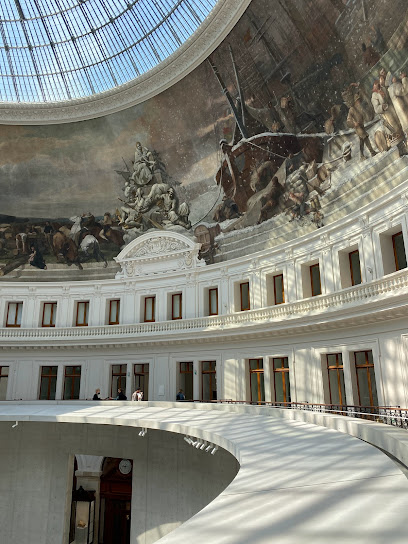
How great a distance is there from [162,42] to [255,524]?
96.8ft

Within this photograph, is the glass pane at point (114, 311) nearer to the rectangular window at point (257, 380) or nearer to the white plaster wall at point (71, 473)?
the white plaster wall at point (71, 473)

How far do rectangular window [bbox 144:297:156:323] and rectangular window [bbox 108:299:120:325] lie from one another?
2.27 m

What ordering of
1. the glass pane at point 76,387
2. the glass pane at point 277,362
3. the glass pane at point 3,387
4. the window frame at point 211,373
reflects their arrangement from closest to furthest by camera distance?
1. the glass pane at point 277,362
2. the window frame at point 211,373
3. the glass pane at point 76,387
4. the glass pane at point 3,387

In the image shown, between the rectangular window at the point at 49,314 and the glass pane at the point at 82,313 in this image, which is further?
the rectangular window at the point at 49,314

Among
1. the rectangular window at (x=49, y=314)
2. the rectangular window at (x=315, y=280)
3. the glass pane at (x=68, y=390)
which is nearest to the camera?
the rectangular window at (x=315, y=280)

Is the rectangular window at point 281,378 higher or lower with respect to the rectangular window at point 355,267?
lower

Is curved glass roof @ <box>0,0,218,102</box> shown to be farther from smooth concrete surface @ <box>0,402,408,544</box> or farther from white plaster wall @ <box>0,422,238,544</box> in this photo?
smooth concrete surface @ <box>0,402,408,544</box>

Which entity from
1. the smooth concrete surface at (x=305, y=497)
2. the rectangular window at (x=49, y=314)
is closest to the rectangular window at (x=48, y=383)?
the rectangular window at (x=49, y=314)

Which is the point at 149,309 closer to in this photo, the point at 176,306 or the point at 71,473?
the point at 176,306

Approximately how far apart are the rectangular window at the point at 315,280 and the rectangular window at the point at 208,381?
7757 millimetres

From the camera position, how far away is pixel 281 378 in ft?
73.9

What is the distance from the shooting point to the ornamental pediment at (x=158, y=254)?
28.1 metres

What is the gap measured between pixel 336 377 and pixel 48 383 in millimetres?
19921

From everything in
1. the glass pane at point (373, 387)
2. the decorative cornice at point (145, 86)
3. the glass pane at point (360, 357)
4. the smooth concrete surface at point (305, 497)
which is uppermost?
the decorative cornice at point (145, 86)
